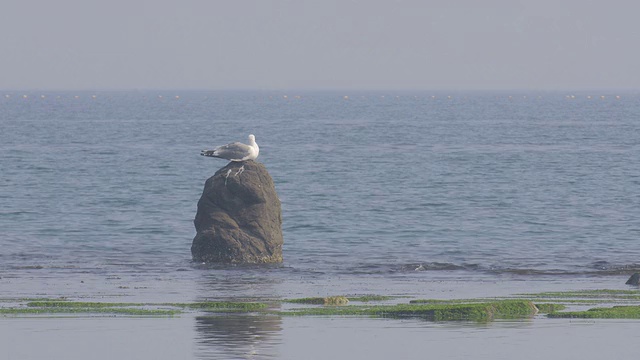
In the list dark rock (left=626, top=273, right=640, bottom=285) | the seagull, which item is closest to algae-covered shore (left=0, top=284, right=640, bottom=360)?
dark rock (left=626, top=273, right=640, bottom=285)

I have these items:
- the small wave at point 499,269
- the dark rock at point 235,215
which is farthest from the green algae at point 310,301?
the dark rock at point 235,215

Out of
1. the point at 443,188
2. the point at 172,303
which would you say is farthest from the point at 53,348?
the point at 443,188

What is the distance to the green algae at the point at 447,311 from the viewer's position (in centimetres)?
2378

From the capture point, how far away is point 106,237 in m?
44.6

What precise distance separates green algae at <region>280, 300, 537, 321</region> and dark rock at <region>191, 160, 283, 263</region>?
10386 mm

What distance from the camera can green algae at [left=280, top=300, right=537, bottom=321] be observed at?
2378cm

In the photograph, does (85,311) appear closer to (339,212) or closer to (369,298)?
(369,298)

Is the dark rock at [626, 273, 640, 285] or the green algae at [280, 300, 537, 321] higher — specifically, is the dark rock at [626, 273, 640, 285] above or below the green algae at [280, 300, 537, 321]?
below

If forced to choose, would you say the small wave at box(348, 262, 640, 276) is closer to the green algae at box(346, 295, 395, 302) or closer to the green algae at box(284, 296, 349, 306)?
the green algae at box(346, 295, 395, 302)

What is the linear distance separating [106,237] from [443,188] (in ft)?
83.1

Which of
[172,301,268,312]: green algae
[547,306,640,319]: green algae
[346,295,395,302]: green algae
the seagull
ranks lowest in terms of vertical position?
[346,295,395,302]: green algae

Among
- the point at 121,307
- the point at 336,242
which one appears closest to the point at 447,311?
the point at 121,307

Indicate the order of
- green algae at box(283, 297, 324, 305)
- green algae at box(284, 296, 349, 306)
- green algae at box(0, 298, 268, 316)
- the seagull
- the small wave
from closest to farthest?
green algae at box(0, 298, 268, 316) → green algae at box(284, 296, 349, 306) → green algae at box(283, 297, 324, 305) → the small wave → the seagull

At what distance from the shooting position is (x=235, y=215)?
35.3 metres
